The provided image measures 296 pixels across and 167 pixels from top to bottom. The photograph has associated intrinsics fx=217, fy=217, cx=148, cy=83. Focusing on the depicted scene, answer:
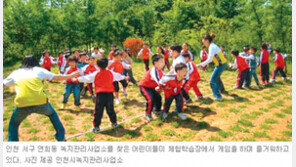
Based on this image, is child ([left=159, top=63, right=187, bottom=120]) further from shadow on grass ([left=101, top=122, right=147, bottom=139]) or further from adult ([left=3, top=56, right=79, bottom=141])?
adult ([left=3, top=56, right=79, bottom=141])

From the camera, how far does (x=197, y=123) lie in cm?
596

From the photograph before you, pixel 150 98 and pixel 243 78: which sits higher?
pixel 243 78

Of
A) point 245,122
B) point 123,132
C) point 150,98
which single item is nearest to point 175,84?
point 150,98

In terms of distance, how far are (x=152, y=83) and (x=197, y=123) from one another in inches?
65.7

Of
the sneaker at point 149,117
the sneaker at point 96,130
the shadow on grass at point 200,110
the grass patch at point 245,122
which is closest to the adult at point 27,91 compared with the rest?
the sneaker at point 96,130

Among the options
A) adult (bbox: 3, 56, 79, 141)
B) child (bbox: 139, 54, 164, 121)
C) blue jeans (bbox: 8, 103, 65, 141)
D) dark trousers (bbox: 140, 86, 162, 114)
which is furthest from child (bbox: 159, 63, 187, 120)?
blue jeans (bbox: 8, 103, 65, 141)

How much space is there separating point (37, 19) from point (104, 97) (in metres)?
22.0

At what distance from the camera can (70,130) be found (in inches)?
231

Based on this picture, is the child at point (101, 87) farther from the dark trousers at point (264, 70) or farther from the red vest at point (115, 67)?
the dark trousers at point (264, 70)

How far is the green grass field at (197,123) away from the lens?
17.3 ft

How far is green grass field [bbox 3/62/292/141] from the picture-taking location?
5.29 m

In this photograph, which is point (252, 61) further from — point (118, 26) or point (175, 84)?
point (118, 26)

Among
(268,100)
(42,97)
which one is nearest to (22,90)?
(42,97)

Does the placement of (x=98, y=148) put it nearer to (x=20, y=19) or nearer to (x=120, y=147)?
(x=120, y=147)
